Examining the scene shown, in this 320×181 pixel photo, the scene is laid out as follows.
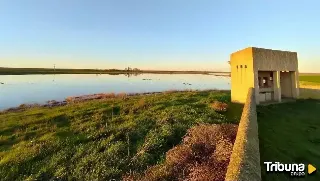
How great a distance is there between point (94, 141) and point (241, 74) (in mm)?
14915

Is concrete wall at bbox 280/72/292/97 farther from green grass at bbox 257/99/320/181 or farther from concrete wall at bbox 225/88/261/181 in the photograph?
concrete wall at bbox 225/88/261/181

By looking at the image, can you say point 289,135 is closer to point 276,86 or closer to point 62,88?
point 276,86

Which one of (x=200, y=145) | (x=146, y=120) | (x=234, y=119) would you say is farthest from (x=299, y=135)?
(x=146, y=120)

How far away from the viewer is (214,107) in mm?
21250

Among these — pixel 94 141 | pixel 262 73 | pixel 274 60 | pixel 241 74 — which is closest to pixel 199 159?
pixel 94 141

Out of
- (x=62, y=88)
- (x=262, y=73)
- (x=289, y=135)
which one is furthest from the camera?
(x=62, y=88)

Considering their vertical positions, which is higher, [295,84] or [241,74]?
[241,74]

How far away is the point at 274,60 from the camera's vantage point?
81.0 ft

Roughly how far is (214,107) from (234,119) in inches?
142

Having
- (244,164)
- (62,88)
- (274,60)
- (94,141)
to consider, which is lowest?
(94,141)

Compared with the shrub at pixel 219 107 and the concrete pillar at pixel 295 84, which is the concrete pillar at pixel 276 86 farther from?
the shrub at pixel 219 107

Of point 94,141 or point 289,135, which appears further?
point 94,141

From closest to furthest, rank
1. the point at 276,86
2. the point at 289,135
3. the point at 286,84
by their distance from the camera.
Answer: the point at 289,135
the point at 276,86
the point at 286,84

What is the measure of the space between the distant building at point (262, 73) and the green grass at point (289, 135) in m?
2.03
